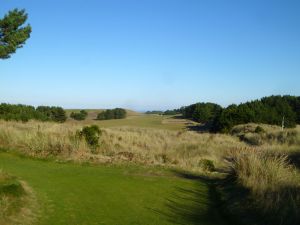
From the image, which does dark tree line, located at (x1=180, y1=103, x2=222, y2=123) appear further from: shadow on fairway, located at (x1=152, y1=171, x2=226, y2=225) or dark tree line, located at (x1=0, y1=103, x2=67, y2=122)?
shadow on fairway, located at (x1=152, y1=171, x2=226, y2=225)

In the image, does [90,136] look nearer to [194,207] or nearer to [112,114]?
[194,207]

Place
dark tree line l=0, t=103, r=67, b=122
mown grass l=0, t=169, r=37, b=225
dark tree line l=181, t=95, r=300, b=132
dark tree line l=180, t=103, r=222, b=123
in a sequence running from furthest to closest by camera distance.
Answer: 1. dark tree line l=180, t=103, r=222, b=123
2. dark tree line l=181, t=95, r=300, b=132
3. dark tree line l=0, t=103, r=67, b=122
4. mown grass l=0, t=169, r=37, b=225

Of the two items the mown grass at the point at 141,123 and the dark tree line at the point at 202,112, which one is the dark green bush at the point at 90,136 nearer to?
the mown grass at the point at 141,123

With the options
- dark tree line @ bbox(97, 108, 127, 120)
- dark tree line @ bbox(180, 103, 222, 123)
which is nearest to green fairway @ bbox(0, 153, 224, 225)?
dark tree line @ bbox(180, 103, 222, 123)

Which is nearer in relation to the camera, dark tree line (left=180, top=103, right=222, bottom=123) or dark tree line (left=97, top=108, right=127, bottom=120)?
dark tree line (left=180, top=103, right=222, bottom=123)

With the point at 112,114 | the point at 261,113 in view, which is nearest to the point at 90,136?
the point at 261,113

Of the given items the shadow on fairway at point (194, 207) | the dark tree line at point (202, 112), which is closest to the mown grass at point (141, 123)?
the dark tree line at point (202, 112)

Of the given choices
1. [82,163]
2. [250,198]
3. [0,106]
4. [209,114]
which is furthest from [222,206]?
[209,114]

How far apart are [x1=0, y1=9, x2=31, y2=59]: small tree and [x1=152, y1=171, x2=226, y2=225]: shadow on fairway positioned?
55.4 feet

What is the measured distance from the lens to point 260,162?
39.0ft

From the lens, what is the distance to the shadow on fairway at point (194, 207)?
778 cm

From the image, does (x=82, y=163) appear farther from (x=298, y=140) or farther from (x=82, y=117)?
(x=82, y=117)

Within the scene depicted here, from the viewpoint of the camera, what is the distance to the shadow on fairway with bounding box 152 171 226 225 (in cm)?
778

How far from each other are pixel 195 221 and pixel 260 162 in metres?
4.87
